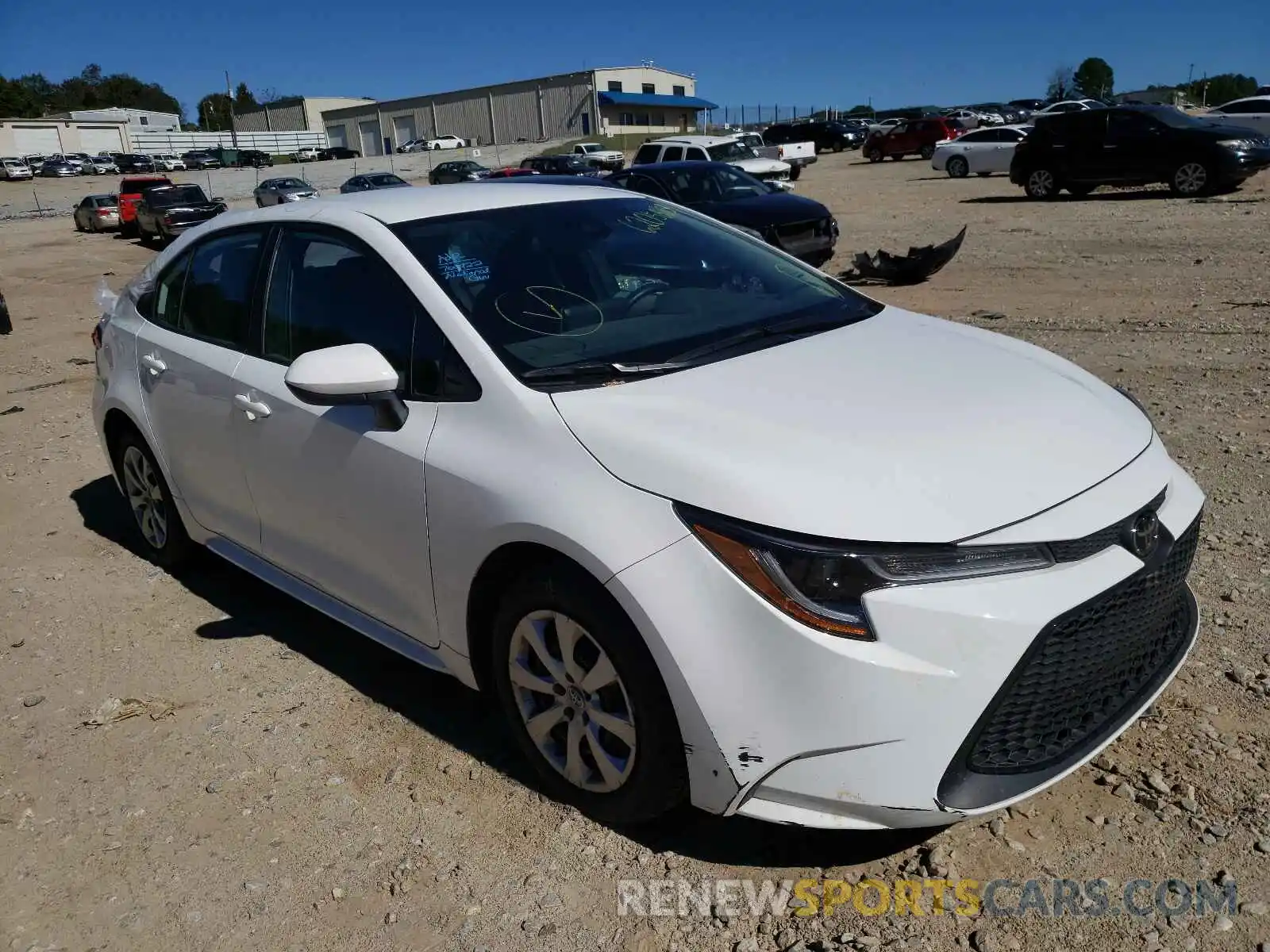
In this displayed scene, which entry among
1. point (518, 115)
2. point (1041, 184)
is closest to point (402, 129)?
point (518, 115)

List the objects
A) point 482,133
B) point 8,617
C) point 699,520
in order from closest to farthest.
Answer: point 699,520 → point 8,617 → point 482,133

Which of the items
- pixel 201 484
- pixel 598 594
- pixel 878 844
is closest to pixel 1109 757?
pixel 878 844

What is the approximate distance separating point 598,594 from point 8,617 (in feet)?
11.0

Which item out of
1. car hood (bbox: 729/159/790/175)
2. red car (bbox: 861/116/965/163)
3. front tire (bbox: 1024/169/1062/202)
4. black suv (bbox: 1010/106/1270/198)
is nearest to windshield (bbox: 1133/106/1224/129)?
black suv (bbox: 1010/106/1270/198)

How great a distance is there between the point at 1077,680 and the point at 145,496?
Result: 404 centimetres

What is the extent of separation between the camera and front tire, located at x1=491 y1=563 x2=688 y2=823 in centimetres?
238

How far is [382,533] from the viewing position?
3047 mm

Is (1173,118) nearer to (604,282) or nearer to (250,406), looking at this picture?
(604,282)

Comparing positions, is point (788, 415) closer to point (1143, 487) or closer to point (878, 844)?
point (1143, 487)

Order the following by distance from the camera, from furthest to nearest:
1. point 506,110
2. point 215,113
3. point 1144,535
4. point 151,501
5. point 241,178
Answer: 1. point 215,113
2. point 506,110
3. point 241,178
4. point 151,501
5. point 1144,535

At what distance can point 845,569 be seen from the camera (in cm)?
216

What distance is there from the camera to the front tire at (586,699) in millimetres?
2385

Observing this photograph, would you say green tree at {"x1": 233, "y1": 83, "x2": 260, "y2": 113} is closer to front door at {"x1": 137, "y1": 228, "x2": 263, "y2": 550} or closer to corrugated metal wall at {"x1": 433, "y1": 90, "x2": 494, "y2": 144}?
corrugated metal wall at {"x1": 433, "y1": 90, "x2": 494, "y2": 144}

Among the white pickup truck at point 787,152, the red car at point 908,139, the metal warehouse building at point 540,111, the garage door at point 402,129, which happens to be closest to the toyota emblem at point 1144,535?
the white pickup truck at point 787,152
